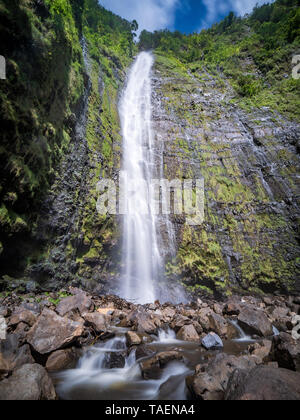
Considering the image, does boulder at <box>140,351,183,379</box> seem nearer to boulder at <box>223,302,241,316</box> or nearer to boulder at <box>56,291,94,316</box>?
boulder at <box>56,291,94,316</box>

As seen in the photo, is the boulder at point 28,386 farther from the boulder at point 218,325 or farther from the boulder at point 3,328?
the boulder at point 218,325

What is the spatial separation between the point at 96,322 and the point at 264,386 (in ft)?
14.1

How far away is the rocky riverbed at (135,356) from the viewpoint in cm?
260

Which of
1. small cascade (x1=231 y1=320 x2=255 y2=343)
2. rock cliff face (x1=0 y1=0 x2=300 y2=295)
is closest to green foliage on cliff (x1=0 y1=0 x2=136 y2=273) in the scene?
rock cliff face (x1=0 y1=0 x2=300 y2=295)

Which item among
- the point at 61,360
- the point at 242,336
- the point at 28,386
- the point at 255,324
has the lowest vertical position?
the point at 242,336

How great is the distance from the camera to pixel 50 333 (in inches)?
159

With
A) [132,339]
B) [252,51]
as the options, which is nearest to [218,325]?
[132,339]

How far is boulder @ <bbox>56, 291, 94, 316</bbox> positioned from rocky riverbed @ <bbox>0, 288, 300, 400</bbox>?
0.03m

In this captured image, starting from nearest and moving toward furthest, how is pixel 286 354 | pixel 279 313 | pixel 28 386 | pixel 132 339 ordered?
pixel 28 386 → pixel 286 354 → pixel 132 339 → pixel 279 313

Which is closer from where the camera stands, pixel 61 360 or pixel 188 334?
pixel 61 360

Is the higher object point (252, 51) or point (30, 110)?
point (252, 51)

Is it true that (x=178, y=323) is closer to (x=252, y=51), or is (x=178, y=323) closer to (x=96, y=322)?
(x=96, y=322)

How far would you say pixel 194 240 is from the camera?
39.8 ft
